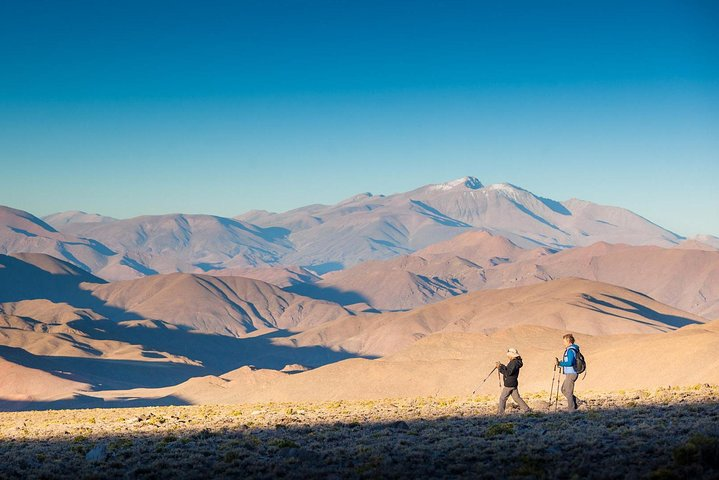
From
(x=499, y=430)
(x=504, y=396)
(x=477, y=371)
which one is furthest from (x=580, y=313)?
(x=499, y=430)

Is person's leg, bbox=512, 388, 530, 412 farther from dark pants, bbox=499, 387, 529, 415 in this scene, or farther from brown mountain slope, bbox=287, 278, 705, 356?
brown mountain slope, bbox=287, 278, 705, 356

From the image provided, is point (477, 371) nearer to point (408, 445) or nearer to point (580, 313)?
point (408, 445)

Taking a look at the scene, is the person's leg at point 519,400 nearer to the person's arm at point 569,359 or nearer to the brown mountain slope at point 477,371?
the brown mountain slope at point 477,371

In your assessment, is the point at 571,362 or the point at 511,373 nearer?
the point at 571,362

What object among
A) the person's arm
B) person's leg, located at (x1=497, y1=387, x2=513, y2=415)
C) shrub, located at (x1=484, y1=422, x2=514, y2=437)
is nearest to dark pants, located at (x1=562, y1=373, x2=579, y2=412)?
the person's arm

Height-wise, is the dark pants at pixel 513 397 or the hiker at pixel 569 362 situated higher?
the hiker at pixel 569 362

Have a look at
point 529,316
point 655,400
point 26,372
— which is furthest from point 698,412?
point 529,316

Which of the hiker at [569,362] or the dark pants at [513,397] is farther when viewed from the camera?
the dark pants at [513,397]

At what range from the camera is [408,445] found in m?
18.1

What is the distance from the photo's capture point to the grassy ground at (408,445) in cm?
1459

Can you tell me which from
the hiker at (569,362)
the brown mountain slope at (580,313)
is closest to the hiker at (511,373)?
the hiker at (569,362)

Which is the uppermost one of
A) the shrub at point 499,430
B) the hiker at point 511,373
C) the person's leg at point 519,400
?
the hiker at point 511,373

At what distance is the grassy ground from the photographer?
1459 centimetres

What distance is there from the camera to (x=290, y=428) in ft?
76.6
